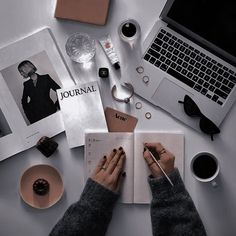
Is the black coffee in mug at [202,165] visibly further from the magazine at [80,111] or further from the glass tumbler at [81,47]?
the glass tumbler at [81,47]

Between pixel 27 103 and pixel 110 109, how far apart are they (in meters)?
0.22

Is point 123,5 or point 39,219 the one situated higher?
point 123,5

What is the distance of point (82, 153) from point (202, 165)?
309 millimetres

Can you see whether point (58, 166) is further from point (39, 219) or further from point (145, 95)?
point (145, 95)

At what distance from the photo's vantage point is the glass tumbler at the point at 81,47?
1312 millimetres

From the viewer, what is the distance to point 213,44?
1.28 m

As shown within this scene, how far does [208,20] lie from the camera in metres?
1.24

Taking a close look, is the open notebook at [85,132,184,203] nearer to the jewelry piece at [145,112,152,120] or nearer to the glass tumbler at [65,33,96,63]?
the jewelry piece at [145,112,152,120]

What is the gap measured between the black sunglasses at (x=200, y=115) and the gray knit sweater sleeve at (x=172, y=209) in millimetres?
143

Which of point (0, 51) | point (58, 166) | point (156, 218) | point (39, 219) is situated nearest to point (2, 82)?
point (0, 51)

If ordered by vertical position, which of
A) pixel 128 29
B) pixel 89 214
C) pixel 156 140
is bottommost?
pixel 89 214

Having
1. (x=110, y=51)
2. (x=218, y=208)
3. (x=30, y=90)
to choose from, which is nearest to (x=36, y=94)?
(x=30, y=90)

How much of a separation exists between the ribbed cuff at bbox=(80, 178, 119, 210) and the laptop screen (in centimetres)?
45

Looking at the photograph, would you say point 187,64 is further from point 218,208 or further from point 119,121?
point 218,208
